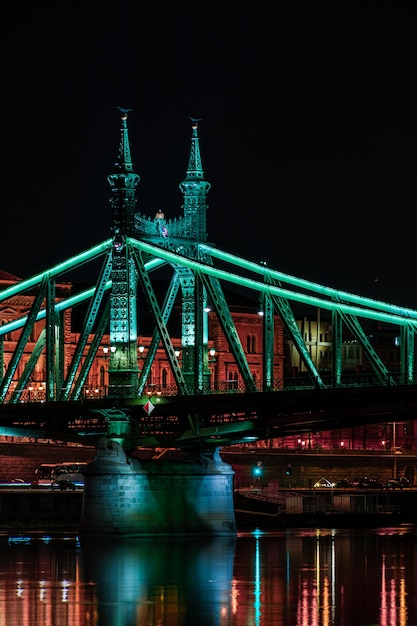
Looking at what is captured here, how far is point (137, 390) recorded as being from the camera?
400 ft

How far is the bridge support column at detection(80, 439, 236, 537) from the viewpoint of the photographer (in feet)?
386

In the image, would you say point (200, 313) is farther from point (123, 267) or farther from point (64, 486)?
point (64, 486)

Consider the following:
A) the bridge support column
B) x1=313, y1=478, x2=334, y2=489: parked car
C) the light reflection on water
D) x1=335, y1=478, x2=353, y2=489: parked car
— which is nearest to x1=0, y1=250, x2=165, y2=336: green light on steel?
the bridge support column

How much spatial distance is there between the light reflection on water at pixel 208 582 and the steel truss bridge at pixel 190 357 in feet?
24.2

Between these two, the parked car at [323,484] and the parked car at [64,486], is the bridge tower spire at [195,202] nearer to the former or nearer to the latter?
the parked car at [64,486]

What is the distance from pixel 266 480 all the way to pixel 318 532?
65235 mm

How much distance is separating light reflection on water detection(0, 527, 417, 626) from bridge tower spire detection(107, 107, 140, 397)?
1309 cm

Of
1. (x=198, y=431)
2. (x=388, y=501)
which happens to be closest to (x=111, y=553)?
(x=198, y=431)

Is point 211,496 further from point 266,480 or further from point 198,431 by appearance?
point 266,480

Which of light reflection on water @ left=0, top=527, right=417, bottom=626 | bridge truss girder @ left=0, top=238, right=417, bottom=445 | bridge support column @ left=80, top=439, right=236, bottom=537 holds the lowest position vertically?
light reflection on water @ left=0, top=527, right=417, bottom=626

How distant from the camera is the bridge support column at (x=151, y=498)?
11762cm

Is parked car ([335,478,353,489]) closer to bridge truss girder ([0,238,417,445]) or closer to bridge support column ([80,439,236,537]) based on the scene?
bridge truss girder ([0,238,417,445])

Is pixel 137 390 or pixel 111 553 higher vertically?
pixel 137 390

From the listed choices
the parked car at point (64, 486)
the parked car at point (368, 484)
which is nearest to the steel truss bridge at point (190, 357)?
the parked car at point (64, 486)
